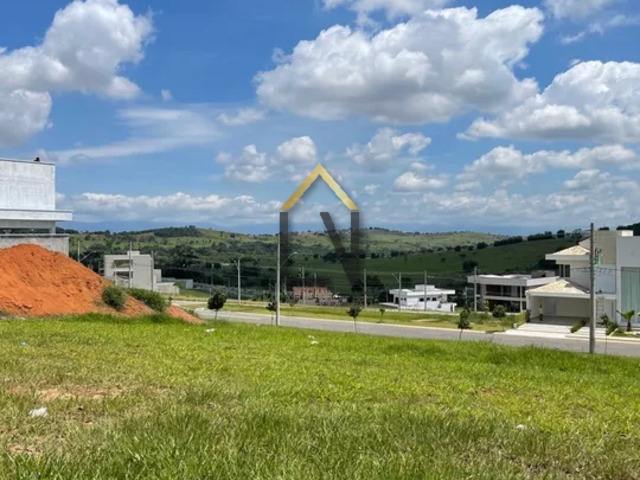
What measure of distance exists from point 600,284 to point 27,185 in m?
38.3

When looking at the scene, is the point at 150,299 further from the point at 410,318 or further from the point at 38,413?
the point at 410,318

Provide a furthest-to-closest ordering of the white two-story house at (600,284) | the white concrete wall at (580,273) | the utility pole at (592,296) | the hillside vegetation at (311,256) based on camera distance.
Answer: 1. the hillside vegetation at (311,256)
2. the white concrete wall at (580,273)
3. the white two-story house at (600,284)
4. the utility pole at (592,296)

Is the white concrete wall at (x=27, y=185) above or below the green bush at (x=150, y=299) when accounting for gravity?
above

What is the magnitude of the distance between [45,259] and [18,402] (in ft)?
64.4

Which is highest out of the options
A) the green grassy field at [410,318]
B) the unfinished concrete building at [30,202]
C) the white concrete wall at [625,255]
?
the unfinished concrete building at [30,202]

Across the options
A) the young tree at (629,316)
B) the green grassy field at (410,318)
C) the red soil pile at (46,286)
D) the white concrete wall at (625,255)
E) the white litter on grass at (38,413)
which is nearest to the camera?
the white litter on grass at (38,413)

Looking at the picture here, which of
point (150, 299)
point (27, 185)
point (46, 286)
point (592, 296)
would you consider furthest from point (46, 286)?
point (592, 296)

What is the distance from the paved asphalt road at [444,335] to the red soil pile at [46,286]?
31.5ft

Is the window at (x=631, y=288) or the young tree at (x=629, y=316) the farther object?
the window at (x=631, y=288)

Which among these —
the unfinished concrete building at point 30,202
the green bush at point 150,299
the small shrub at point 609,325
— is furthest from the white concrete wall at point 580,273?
the unfinished concrete building at point 30,202

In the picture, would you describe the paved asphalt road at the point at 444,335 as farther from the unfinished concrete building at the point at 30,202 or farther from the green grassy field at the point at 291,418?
the green grassy field at the point at 291,418

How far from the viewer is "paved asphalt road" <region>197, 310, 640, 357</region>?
3189cm

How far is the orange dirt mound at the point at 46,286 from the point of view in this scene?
63.6ft

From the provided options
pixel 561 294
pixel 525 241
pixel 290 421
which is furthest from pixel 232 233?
pixel 290 421
